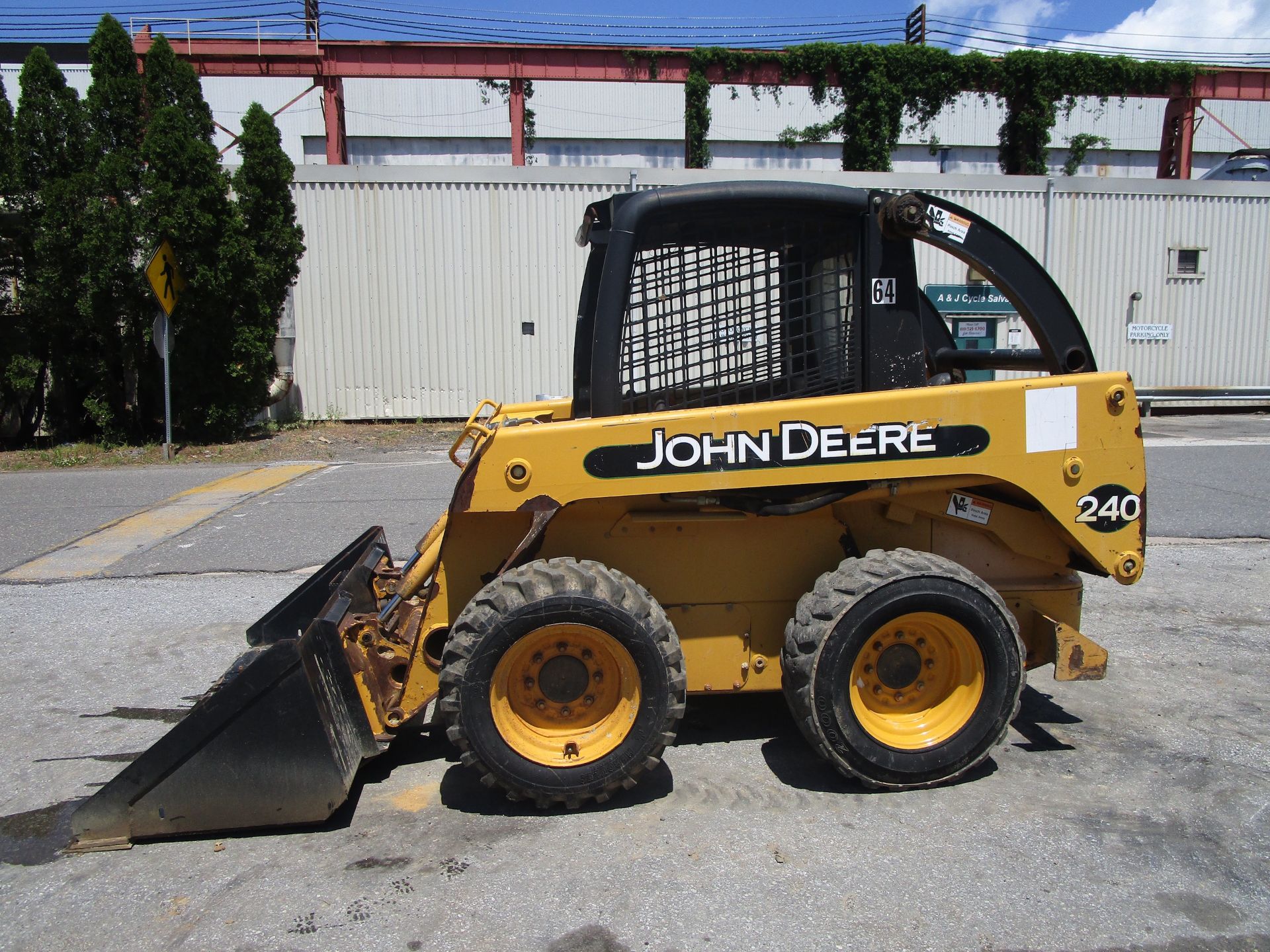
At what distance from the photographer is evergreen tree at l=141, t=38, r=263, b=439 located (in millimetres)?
12766

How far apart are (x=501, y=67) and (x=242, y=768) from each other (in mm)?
28645

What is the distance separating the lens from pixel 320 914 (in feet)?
9.39

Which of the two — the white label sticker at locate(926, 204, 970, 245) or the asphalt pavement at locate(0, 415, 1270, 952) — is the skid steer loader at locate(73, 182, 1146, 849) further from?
the asphalt pavement at locate(0, 415, 1270, 952)

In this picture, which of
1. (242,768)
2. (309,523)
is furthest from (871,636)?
(309,523)

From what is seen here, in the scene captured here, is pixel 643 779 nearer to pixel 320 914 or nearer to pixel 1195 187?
pixel 320 914

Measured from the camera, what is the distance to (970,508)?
3.84 m

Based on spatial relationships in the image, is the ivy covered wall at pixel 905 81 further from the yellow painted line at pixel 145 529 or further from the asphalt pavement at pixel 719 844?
the asphalt pavement at pixel 719 844

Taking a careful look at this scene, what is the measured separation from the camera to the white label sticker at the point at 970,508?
3.83m

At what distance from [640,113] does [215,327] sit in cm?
2637

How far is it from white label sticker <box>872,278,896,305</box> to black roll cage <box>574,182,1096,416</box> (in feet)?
0.07

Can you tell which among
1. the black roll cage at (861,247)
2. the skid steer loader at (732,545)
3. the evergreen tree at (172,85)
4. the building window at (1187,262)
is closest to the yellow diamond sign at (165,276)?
the evergreen tree at (172,85)

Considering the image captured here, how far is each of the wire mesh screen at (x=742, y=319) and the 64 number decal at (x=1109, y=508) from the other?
3.33ft

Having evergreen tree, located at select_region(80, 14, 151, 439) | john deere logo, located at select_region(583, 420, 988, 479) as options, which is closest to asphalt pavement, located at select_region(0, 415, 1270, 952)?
john deere logo, located at select_region(583, 420, 988, 479)

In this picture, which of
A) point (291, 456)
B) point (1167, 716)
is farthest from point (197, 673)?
point (291, 456)
